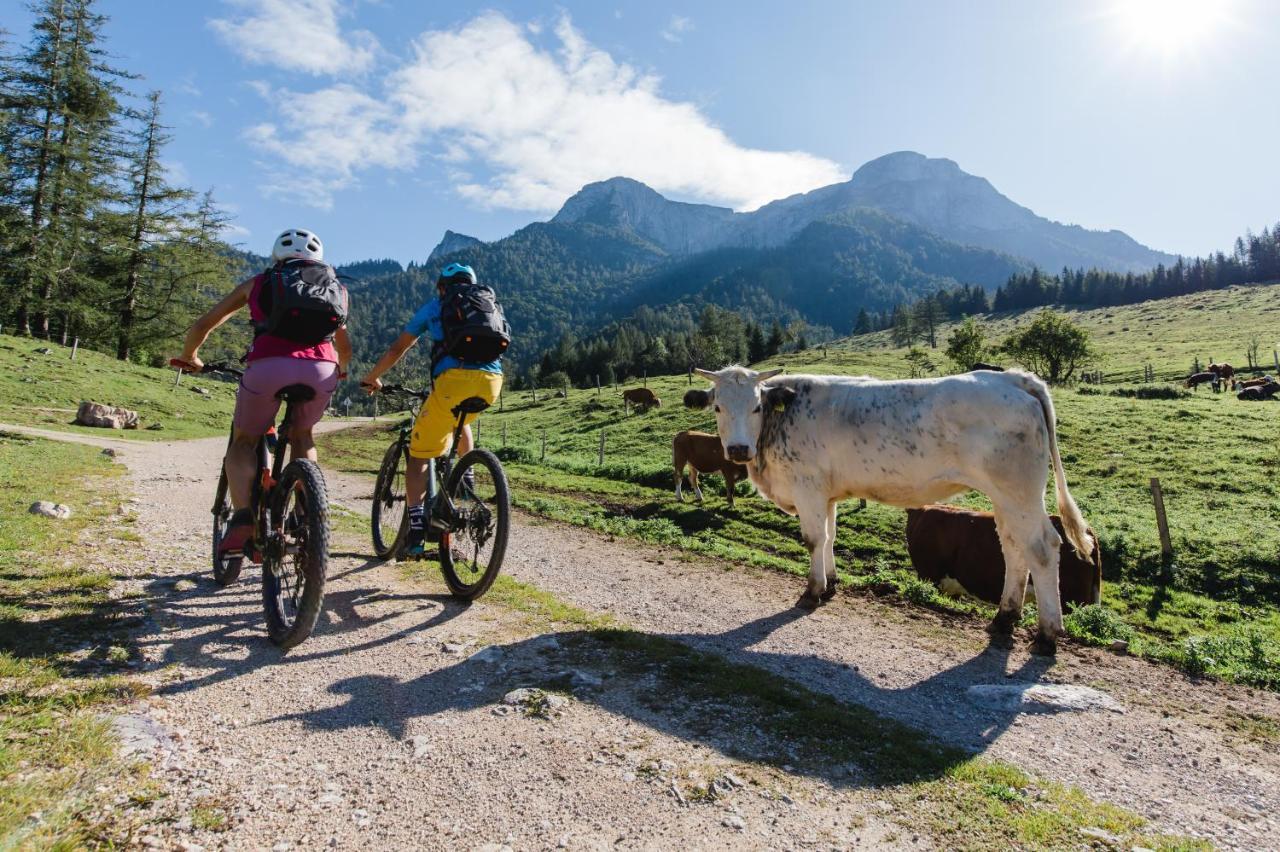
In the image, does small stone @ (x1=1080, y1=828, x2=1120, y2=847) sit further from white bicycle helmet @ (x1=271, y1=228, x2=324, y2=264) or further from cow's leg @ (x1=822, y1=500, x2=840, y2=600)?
white bicycle helmet @ (x1=271, y1=228, x2=324, y2=264)

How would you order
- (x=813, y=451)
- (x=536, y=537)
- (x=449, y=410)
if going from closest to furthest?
(x=449, y=410) → (x=813, y=451) → (x=536, y=537)

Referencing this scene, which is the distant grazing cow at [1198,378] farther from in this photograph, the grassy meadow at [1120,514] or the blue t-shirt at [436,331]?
the blue t-shirt at [436,331]

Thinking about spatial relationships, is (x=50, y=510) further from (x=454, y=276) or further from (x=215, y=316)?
(x=454, y=276)

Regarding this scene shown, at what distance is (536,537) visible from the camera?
9969 millimetres

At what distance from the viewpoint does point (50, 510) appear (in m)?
7.16

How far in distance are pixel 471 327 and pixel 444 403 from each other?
2.51ft

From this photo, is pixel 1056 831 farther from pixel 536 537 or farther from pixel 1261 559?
pixel 1261 559

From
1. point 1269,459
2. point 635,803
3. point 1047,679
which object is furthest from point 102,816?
point 1269,459

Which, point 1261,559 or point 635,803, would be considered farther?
point 1261,559

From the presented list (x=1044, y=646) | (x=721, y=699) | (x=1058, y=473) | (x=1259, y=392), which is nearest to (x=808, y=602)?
(x=1044, y=646)

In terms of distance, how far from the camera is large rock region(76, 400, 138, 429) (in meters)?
23.0

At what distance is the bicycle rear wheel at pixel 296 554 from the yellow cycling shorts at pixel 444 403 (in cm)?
133

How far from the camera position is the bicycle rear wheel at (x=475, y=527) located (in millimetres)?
5277

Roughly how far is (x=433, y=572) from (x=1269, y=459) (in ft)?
76.4
